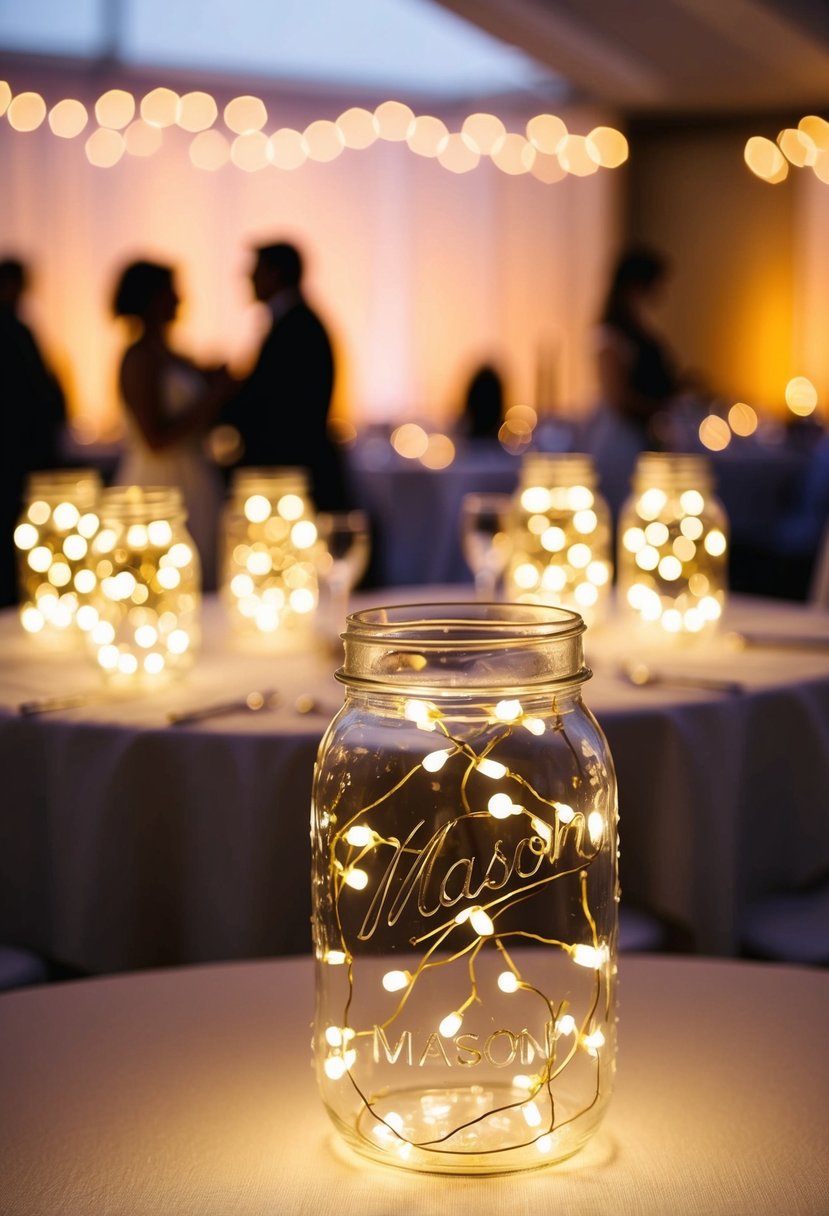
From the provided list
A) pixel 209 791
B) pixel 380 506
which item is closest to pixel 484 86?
pixel 380 506

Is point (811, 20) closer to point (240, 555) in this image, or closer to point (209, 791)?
point (240, 555)

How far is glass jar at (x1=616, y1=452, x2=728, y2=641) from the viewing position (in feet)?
7.57

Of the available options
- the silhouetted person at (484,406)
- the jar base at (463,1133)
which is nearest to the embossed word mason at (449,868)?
the jar base at (463,1133)

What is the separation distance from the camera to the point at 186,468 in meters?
4.94

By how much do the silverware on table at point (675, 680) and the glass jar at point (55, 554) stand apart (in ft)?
2.96

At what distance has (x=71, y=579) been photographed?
→ 241 centimetres

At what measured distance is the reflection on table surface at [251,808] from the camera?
6.06ft

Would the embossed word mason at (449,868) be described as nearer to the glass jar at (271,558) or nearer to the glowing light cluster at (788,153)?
the glass jar at (271,558)

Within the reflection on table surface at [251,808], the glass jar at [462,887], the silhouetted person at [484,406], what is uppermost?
the silhouetted person at [484,406]

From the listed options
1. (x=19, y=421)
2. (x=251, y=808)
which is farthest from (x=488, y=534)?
(x=19, y=421)

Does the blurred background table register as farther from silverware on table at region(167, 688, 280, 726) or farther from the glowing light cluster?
silverware on table at region(167, 688, 280, 726)

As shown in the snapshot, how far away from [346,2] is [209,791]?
10689 mm

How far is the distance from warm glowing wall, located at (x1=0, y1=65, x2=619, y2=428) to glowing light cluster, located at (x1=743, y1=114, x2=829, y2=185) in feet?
4.95

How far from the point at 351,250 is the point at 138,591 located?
34.3ft
